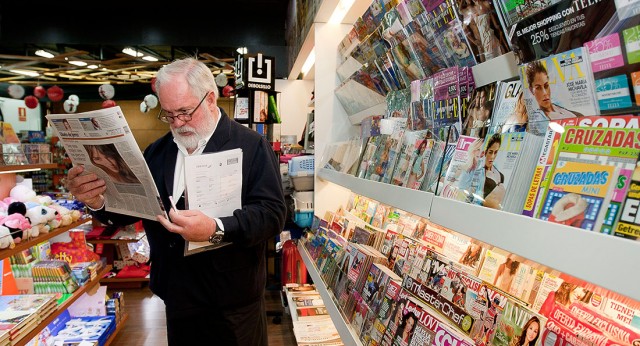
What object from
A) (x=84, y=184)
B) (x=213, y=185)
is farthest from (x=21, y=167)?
(x=213, y=185)

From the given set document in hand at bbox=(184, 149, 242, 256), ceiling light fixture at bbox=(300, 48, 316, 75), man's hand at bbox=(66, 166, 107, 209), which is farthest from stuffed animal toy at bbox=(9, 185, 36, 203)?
ceiling light fixture at bbox=(300, 48, 316, 75)

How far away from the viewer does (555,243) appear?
644 mm

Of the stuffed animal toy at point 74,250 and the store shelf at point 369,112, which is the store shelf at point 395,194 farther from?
the stuffed animal toy at point 74,250

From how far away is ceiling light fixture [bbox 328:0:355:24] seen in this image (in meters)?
2.62

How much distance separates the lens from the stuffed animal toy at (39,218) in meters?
2.28

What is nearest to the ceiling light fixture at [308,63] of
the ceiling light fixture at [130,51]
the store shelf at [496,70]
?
the store shelf at [496,70]

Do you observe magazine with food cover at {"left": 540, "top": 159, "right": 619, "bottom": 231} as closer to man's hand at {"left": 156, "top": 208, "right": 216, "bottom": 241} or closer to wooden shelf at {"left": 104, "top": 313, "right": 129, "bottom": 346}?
man's hand at {"left": 156, "top": 208, "right": 216, "bottom": 241}

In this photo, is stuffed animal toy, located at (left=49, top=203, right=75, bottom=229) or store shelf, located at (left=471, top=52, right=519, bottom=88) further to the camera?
stuffed animal toy, located at (left=49, top=203, right=75, bottom=229)

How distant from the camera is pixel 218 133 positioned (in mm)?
1677

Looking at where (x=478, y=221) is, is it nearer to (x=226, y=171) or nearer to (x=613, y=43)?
(x=613, y=43)

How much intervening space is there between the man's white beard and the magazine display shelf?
97 cm

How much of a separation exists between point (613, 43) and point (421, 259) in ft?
3.04

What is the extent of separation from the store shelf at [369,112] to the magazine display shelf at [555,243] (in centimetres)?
114

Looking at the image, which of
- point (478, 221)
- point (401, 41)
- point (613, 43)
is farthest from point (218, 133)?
point (613, 43)
